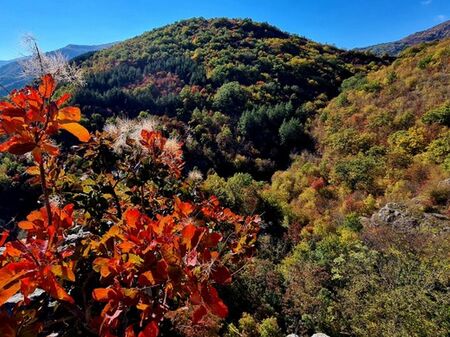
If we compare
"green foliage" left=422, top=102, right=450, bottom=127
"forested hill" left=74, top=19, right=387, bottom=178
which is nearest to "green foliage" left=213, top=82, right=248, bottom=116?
"forested hill" left=74, top=19, right=387, bottom=178

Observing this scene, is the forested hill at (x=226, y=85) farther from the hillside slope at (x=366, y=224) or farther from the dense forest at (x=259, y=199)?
the hillside slope at (x=366, y=224)

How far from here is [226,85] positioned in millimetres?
35969

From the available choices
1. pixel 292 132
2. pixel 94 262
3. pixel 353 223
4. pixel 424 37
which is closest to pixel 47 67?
pixel 94 262

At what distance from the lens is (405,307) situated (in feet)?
17.7

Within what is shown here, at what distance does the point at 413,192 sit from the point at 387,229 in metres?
3.66

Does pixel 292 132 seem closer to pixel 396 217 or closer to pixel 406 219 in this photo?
pixel 396 217

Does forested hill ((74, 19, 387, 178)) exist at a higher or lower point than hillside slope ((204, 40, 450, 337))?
higher

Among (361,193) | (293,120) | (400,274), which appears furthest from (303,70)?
(400,274)

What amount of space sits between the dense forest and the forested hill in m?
0.25

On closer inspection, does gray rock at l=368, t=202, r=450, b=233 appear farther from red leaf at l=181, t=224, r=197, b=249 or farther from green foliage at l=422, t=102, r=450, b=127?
red leaf at l=181, t=224, r=197, b=249

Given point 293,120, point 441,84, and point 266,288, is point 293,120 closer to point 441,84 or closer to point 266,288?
point 441,84

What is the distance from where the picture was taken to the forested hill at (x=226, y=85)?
1084 inches

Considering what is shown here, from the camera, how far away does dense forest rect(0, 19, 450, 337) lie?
A: 36.7 inches

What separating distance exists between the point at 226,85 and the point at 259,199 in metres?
23.7
